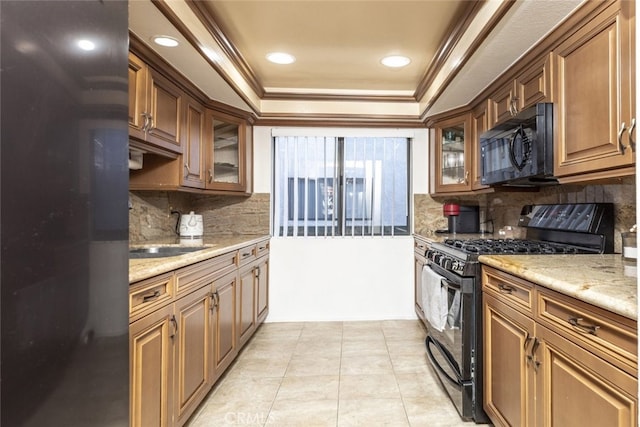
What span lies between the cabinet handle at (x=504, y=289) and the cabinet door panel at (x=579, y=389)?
0.80 feet

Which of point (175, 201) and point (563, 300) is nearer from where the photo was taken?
point (563, 300)

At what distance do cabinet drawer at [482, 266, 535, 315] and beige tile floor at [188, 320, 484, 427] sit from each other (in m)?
0.76

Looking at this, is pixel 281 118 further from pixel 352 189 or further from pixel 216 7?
pixel 216 7

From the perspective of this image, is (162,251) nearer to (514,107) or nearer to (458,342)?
(458,342)

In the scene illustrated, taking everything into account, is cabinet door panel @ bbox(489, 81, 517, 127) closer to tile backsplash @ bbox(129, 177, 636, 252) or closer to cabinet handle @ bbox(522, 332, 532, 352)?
tile backsplash @ bbox(129, 177, 636, 252)

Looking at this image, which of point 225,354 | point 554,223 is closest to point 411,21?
point 554,223

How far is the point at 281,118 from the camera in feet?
10.7

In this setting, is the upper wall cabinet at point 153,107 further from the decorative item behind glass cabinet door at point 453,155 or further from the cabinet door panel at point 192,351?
the decorative item behind glass cabinet door at point 453,155

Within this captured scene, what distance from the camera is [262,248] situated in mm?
3176

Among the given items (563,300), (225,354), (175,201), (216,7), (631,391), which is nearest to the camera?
(631,391)

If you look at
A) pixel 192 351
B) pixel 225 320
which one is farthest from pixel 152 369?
pixel 225 320

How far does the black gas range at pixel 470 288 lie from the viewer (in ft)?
5.73

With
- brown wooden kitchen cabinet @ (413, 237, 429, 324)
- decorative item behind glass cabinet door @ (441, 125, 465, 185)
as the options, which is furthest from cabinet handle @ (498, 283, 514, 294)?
decorative item behind glass cabinet door @ (441, 125, 465, 185)

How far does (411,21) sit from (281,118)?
1582 mm
